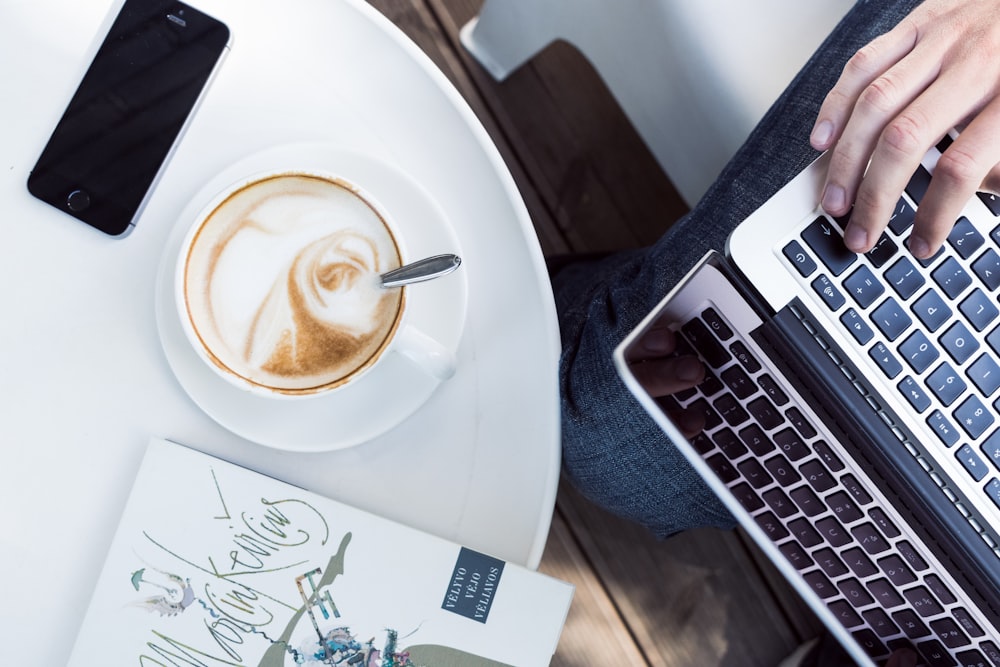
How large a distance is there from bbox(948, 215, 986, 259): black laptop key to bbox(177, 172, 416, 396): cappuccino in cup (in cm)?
39

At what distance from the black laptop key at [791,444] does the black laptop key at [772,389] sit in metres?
0.03

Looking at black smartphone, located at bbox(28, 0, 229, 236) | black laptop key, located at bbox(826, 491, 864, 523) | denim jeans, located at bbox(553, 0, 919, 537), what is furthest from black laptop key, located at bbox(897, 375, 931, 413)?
black smartphone, located at bbox(28, 0, 229, 236)

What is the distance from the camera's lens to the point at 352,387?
1.90 ft

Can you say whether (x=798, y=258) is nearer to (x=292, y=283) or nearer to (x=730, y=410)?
(x=730, y=410)

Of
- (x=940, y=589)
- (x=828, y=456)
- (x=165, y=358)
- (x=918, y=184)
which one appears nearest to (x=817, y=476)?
(x=828, y=456)

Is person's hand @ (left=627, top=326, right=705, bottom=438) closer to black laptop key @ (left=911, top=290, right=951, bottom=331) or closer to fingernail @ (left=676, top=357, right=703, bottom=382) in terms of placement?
fingernail @ (left=676, top=357, right=703, bottom=382)

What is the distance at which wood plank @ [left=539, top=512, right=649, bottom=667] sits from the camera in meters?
1.07

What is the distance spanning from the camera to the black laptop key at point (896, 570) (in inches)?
22.9

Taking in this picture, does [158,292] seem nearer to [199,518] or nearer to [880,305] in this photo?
[199,518]

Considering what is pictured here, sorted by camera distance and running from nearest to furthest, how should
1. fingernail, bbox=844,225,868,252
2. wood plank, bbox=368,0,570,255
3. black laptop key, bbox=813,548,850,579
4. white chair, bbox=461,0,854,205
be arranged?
fingernail, bbox=844,225,868,252 < black laptop key, bbox=813,548,850,579 < white chair, bbox=461,0,854,205 < wood plank, bbox=368,0,570,255

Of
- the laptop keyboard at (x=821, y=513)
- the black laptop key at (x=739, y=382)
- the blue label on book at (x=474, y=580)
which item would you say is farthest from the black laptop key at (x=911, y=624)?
the blue label on book at (x=474, y=580)

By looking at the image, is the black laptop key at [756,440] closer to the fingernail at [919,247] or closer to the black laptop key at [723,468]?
the black laptop key at [723,468]

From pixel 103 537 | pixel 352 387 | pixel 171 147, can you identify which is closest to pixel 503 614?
pixel 352 387

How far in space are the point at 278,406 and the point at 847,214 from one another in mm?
432
